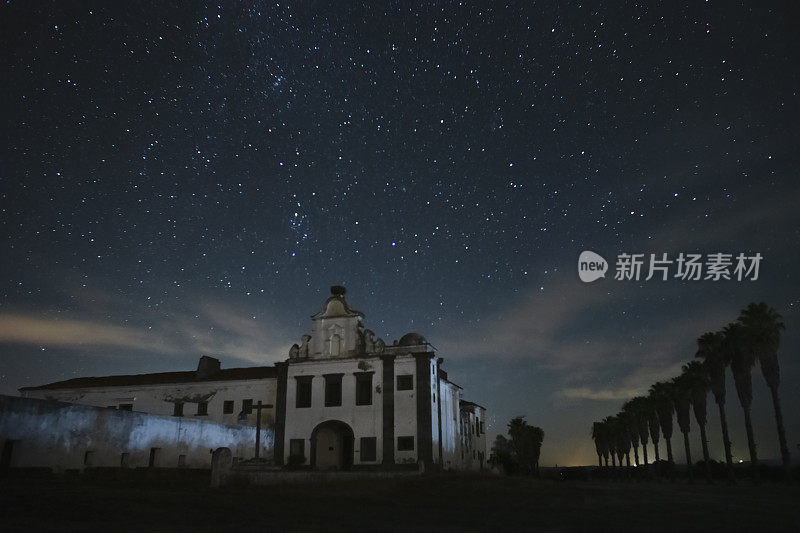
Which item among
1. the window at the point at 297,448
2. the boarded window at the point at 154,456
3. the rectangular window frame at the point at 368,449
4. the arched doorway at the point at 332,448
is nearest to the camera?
the boarded window at the point at 154,456

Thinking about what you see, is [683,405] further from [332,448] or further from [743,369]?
[332,448]

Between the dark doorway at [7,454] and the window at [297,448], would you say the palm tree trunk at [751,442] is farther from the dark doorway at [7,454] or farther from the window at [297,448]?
the dark doorway at [7,454]

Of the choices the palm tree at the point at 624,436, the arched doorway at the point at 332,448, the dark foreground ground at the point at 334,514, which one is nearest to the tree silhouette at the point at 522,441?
the palm tree at the point at 624,436

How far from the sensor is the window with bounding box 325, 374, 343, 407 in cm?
3681

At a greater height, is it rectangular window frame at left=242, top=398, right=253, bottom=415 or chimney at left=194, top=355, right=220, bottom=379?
chimney at left=194, top=355, right=220, bottom=379

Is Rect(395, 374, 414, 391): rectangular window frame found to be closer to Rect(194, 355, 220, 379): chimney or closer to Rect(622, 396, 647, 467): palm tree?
Rect(194, 355, 220, 379): chimney

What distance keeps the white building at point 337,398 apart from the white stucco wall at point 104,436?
186cm

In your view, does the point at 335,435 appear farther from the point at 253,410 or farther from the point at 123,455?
the point at 123,455

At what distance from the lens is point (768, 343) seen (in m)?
40.5

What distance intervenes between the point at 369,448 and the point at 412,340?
7.42 meters

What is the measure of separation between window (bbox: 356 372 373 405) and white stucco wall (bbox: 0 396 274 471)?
277 inches

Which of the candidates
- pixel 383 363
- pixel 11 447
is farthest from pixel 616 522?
pixel 383 363

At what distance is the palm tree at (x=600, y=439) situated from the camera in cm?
9412

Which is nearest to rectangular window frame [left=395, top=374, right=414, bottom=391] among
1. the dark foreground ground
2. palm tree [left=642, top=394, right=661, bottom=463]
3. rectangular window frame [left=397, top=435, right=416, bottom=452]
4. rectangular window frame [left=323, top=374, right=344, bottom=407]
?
rectangular window frame [left=397, top=435, right=416, bottom=452]
